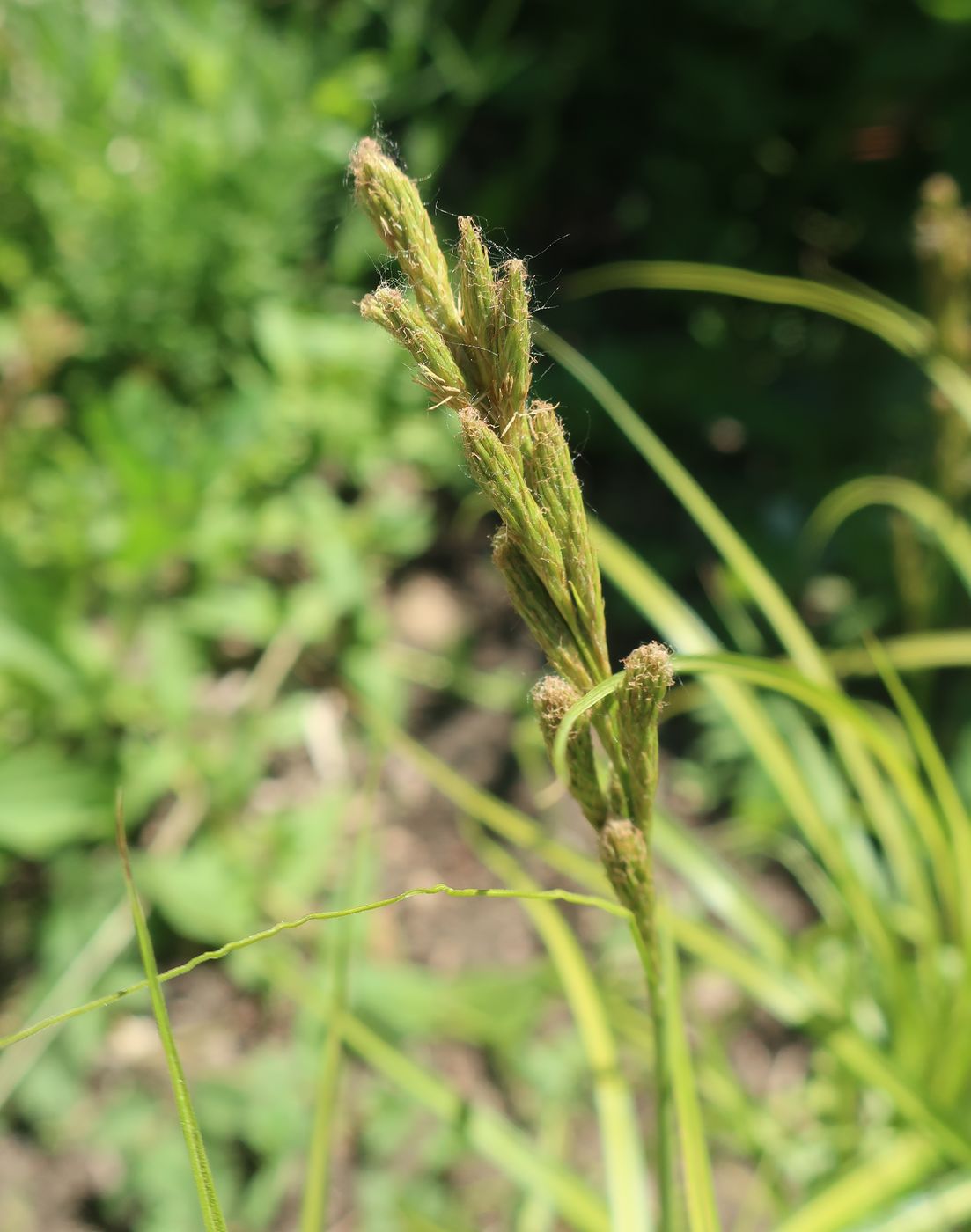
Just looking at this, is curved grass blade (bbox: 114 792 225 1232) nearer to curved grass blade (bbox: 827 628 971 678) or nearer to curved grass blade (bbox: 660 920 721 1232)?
curved grass blade (bbox: 660 920 721 1232)

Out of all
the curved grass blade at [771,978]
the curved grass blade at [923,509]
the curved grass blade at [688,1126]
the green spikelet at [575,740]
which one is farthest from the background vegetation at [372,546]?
the green spikelet at [575,740]

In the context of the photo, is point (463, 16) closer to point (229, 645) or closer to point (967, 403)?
point (229, 645)

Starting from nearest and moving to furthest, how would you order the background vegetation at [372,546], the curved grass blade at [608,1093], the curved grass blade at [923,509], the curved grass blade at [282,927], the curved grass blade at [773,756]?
the curved grass blade at [282,927] → the curved grass blade at [608,1093] → the curved grass blade at [773,756] → the curved grass blade at [923,509] → the background vegetation at [372,546]

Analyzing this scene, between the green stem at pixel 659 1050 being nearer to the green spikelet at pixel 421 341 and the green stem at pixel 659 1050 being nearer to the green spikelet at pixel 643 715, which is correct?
the green spikelet at pixel 643 715

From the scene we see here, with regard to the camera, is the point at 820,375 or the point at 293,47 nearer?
the point at 820,375

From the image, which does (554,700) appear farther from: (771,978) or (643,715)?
(771,978)

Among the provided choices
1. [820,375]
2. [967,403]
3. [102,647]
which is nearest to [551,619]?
[967,403]

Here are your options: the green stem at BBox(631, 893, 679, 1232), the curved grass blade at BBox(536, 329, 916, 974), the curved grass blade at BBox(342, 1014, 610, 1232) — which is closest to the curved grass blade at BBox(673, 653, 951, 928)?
the curved grass blade at BBox(536, 329, 916, 974)
